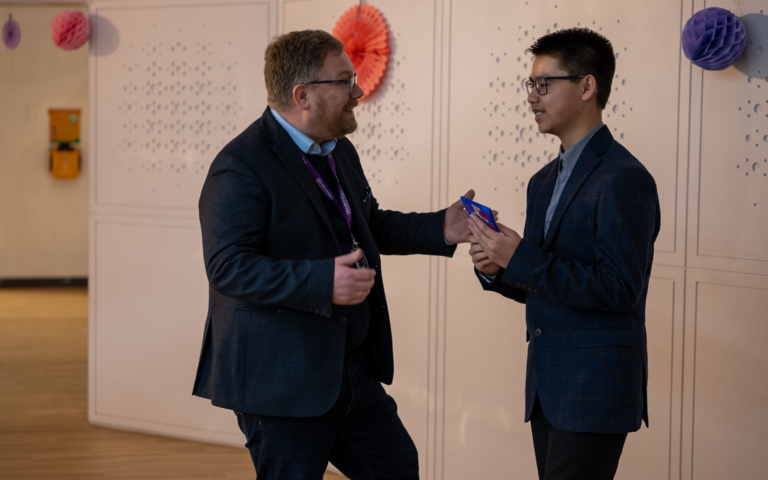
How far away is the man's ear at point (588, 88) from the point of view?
2.10 metres

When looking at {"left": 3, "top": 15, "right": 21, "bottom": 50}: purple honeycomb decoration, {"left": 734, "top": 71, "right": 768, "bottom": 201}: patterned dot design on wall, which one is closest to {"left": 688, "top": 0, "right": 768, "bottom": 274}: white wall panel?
{"left": 734, "top": 71, "right": 768, "bottom": 201}: patterned dot design on wall

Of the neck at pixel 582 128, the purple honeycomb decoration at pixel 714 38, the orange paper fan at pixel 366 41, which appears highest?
the orange paper fan at pixel 366 41

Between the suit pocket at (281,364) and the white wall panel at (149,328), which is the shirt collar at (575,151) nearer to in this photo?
the suit pocket at (281,364)

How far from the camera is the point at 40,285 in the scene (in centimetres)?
930

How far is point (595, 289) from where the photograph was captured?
6.27 ft

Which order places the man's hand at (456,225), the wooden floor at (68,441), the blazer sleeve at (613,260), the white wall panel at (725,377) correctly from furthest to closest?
the wooden floor at (68,441), the white wall panel at (725,377), the man's hand at (456,225), the blazer sleeve at (613,260)

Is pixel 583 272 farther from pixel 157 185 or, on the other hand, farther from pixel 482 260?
pixel 157 185

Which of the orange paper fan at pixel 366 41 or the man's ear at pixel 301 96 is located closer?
the man's ear at pixel 301 96

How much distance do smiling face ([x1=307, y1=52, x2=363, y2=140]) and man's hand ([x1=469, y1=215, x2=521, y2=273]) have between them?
1.76 feet

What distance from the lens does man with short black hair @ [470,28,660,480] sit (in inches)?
76.1

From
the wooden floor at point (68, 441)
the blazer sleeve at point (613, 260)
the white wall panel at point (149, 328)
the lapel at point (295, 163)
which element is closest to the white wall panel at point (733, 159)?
the blazer sleeve at point (613, 260)

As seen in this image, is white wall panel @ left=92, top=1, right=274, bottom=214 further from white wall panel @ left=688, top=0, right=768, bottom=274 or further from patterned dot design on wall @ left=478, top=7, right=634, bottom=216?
white wall panel @ left=688, top=0, right=768, bottom=274

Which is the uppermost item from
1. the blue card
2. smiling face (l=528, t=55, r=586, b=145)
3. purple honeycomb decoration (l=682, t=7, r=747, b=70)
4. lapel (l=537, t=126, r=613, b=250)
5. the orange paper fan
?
the orange paper fan

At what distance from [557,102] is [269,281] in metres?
0.96
